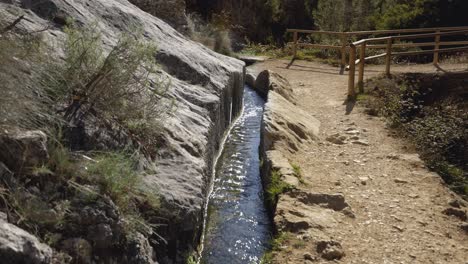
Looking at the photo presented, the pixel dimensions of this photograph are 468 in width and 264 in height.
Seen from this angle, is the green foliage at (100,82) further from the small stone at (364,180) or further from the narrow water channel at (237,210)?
the small stone at (364,180)

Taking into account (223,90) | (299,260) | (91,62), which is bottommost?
(299,260)

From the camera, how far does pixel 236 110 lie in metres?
10.2

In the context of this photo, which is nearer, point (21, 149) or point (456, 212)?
point (21, 149)

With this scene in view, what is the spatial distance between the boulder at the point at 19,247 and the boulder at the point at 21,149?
564 mm

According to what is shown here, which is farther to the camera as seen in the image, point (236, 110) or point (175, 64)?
point (236, 110)

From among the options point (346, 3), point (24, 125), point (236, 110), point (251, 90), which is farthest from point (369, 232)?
point (346, 3)

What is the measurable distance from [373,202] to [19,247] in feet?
15.0

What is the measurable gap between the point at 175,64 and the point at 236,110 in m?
3.04

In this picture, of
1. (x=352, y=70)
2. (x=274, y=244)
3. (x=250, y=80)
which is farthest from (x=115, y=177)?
(x=250, y=80)

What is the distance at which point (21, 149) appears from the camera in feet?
11.0

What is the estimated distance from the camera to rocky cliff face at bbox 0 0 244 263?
4.40 m

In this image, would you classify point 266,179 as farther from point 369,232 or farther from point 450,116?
point 450,116

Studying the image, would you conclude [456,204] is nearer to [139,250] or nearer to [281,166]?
[281,166]

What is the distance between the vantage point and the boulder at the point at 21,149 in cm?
332
